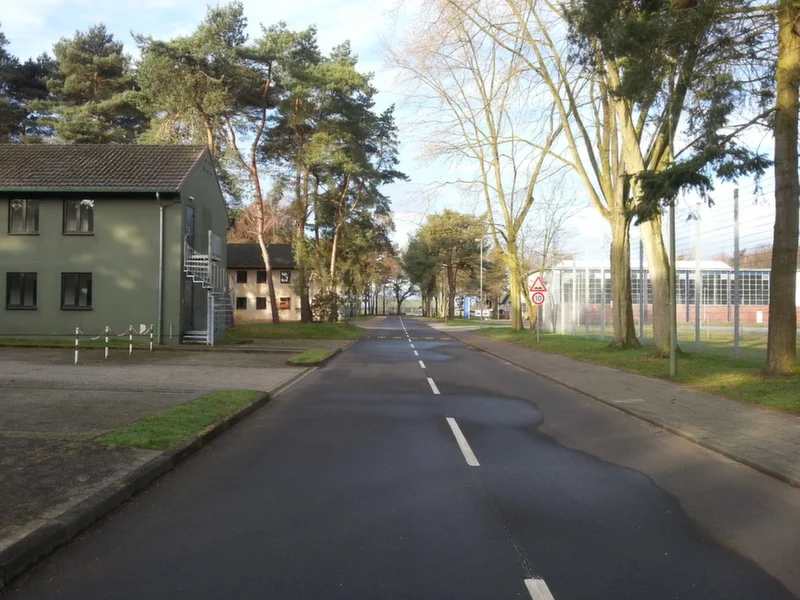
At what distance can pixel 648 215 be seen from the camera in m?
14.3

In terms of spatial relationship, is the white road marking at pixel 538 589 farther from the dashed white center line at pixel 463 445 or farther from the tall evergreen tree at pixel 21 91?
the tall evergreen tree at pixel 21 91

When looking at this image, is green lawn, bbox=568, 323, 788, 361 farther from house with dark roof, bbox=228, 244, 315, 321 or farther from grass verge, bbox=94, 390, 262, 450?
house with dark roof, bbox=228, 244, 315, 321

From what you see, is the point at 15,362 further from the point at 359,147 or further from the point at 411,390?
the point at 359,147

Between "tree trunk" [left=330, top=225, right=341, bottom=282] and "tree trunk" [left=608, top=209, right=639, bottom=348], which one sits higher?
"tree trunk" [left=330, top=225, right=341, bottom=282]

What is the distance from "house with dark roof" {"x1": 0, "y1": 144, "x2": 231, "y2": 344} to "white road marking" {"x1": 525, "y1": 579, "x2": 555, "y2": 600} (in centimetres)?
2250

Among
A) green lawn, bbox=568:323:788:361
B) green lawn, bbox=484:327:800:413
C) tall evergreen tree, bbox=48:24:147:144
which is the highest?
tall evergreen tree, bbox=48:24:147:144

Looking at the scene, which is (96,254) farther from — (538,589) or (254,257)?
(254,257)

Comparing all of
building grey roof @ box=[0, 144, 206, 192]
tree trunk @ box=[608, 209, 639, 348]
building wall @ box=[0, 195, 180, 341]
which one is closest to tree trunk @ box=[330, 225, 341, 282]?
building grey roof @ box=[0, 144, 206, 192]

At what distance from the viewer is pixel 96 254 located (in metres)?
24.9

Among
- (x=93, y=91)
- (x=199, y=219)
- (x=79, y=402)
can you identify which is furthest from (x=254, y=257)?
(x=79, y=402)

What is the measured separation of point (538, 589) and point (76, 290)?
25.0 m

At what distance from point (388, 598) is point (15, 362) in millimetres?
17508

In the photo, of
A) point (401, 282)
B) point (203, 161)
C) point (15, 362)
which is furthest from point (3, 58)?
point (401, 282)

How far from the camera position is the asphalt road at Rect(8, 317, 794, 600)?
4.05m
